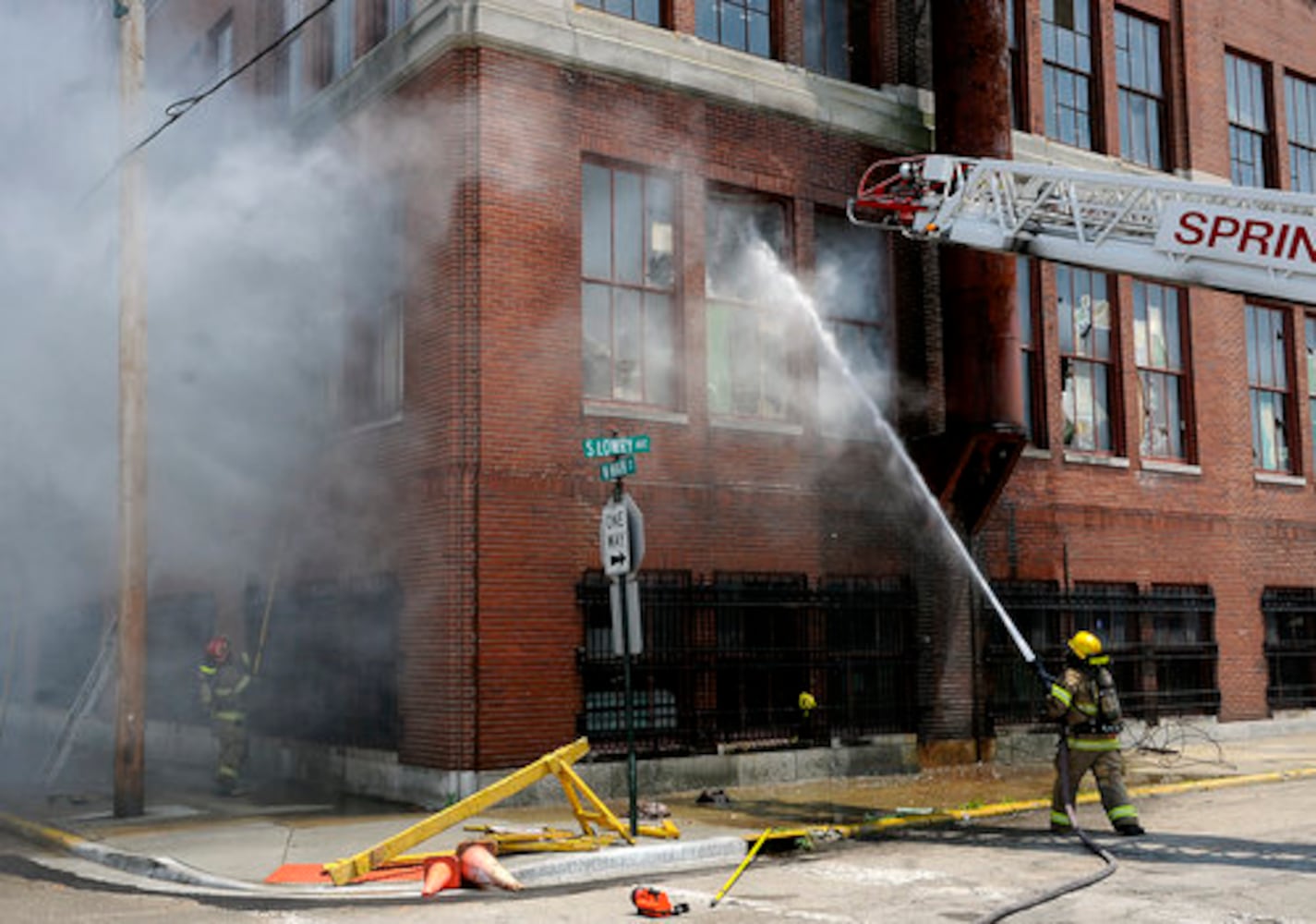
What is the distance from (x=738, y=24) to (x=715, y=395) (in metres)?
4.36

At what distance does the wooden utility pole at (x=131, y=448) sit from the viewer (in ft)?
40.0

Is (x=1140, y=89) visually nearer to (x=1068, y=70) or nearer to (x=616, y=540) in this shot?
(x=1068, y=70)

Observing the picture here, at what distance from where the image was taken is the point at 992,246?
12477 mm

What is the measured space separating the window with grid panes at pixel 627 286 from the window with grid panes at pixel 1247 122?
11.4 m

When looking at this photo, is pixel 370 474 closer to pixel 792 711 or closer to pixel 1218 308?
pixel 792 711

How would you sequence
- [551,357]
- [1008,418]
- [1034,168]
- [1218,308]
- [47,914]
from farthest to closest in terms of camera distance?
[1218,308] < [1008,418] < [551,357] < [1034,168] < [47,914]

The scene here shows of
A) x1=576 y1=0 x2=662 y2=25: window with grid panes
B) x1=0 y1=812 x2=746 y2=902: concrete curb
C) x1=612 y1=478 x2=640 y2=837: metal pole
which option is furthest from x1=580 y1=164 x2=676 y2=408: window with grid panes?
x1=0 y1=812 x2=746 y2=902: concrete curb

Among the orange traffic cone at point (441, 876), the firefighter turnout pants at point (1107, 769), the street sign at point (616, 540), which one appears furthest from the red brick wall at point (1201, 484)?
the orange traffic cone at point (441, 876)

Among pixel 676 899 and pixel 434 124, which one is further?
pixel 434 124

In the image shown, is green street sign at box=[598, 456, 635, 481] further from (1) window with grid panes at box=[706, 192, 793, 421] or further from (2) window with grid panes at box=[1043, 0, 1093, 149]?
(2) window with grid panes at box=[1043, 0, 1093, 149]

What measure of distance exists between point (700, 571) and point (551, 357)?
8.97ft

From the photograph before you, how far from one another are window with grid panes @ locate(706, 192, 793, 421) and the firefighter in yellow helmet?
17.2 feet

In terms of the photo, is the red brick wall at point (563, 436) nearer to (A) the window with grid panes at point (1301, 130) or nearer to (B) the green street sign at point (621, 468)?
(B) the green street sign at point (621, 468)

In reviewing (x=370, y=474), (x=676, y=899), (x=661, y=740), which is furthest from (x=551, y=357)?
(x=676, y=899)
